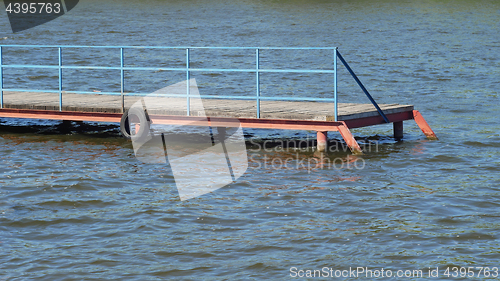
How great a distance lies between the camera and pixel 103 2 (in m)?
64.6

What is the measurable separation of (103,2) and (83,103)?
5451 cm

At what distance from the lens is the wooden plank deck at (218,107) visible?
10.9 metres

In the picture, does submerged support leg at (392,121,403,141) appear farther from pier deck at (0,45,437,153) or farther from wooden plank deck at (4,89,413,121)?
wooden plank deck at (4,89,413,121)

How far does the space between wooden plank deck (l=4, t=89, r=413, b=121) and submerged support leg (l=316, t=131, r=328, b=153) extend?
33 centimetres

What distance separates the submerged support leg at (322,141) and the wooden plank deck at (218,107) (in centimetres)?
33

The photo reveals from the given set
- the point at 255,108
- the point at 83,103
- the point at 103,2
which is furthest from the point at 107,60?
the point at 103,2

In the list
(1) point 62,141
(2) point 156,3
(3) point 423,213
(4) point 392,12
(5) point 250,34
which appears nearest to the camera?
(3) point 423,213

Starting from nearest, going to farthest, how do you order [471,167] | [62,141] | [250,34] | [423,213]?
1. [423,213]
2. [471,167]
3. [62,141]
4. [250,34]

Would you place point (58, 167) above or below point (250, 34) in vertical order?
below

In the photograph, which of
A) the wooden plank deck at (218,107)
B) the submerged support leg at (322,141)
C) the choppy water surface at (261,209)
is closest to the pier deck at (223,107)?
the wooden plank deck at (218,107)

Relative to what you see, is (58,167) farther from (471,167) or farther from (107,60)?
(107,60)

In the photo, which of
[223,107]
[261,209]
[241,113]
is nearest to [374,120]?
[241,113]

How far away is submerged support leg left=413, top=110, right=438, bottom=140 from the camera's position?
11711 mm

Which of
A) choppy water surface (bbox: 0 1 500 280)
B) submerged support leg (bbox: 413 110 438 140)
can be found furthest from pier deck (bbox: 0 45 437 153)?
choppy water surface (bbox: 0 1 500 280)
